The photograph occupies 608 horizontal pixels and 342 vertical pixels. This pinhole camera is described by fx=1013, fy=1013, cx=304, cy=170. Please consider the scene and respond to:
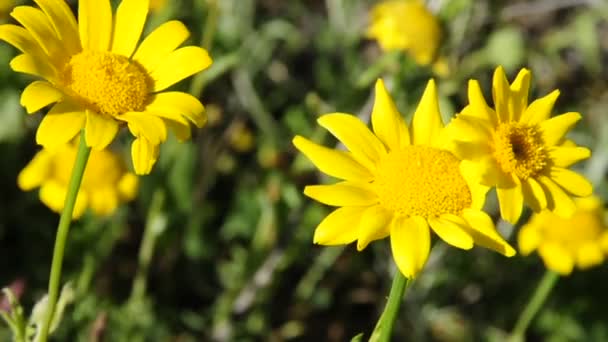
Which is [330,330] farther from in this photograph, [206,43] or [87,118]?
[87,118]

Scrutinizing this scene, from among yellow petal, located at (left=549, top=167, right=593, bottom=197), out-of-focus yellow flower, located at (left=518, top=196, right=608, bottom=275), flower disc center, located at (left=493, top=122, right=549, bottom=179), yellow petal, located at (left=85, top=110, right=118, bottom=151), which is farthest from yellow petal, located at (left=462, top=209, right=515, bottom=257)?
out-of-focus yellow flower, located at (left=518, top=196, right=608, bottom=275)

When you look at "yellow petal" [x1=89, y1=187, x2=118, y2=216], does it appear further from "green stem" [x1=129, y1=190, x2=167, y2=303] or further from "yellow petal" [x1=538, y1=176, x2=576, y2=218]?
"yellow petal" [x1=538, y1=176, x2=576, y2=218]

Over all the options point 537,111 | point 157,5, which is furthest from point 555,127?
point 157,5

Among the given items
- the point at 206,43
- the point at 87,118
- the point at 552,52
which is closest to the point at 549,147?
the point at 87,118

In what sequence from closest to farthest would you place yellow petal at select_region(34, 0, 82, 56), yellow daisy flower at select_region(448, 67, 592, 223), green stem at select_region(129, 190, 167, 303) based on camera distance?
yellow daisy flower at select_region(448, 67, 592, 223)
yellow petal at select_region(34, 0, 82, 56)
green stem at select_region(129, 190, 167, 303)

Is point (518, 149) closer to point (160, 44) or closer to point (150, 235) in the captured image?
point (160, 44)

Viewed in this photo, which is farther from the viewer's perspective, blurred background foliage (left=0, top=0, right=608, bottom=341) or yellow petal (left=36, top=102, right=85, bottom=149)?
blurred background foliage (left=0, top=0, right=608, bottom=341)
